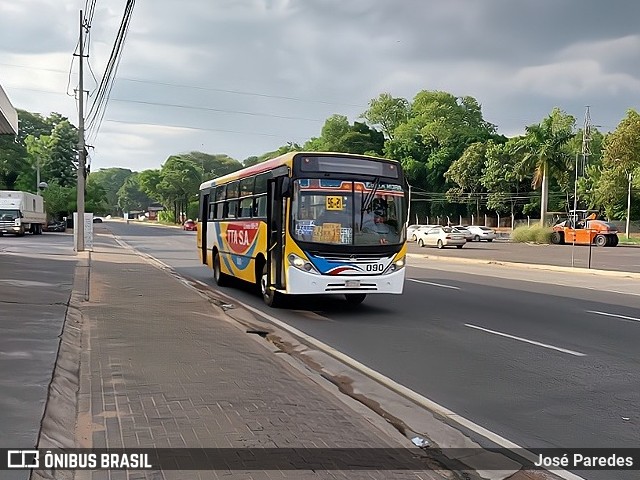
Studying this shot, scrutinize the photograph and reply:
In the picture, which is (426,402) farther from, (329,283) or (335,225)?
(335,225)

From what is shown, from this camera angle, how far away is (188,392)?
6.84 metres

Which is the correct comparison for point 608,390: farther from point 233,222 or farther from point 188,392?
point 233,222

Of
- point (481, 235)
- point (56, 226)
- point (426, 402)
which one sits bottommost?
point (426, 402)

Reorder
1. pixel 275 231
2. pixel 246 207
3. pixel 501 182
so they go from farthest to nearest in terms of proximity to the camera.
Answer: pixel 501 182 < pixel 246 207 < pixel 275 231

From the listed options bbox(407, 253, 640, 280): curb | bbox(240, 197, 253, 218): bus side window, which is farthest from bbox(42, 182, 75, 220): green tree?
bbox(240, 197, 253, 218): bus side window

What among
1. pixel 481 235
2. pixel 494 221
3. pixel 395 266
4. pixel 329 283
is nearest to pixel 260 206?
pixel 329 283

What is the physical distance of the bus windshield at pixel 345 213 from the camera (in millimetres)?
12617

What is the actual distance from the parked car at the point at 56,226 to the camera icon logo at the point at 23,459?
6459 cm

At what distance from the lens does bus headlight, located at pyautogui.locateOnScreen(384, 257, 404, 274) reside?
12.9 meters

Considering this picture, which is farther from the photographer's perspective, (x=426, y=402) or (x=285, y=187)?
(x=285, y=187)

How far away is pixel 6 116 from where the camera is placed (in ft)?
67.9

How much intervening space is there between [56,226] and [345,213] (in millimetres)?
61523

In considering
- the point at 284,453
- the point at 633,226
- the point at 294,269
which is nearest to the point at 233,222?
the point at 294,269

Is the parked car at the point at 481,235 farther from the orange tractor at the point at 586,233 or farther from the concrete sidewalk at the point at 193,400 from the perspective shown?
the concrete sidewalk at the point at 193,400
